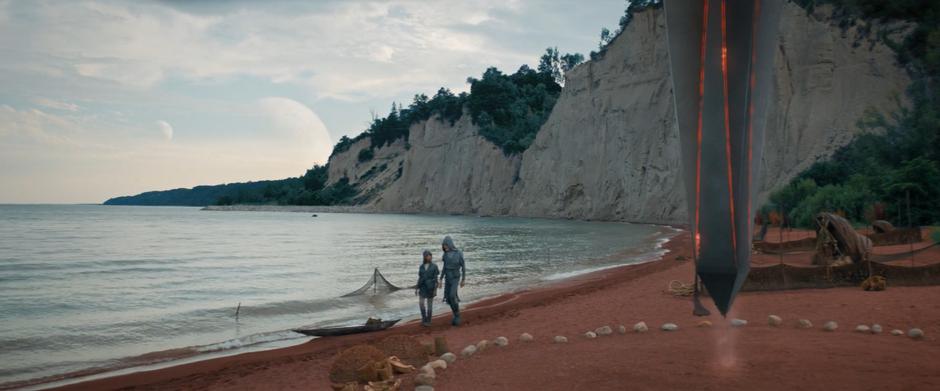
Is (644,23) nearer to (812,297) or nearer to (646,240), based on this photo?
(646,240)

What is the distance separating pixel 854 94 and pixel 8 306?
45026 millimetres

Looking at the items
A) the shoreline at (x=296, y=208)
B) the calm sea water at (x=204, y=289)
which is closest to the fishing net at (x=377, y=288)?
the calm sea water at (x=204, y=289)

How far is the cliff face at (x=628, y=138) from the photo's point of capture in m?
42.1

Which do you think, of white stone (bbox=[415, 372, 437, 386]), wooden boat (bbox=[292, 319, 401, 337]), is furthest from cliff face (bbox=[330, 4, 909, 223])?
white stone (bbox=[415, 372, 437, 386])

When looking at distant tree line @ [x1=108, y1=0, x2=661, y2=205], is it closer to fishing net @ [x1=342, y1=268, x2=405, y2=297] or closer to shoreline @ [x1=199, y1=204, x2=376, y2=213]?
shoreline @ [x1=199, y1=204, x2=376, y2=213]

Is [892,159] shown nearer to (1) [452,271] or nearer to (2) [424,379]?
(1) [452,271]

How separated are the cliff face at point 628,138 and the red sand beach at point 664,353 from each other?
103 feet

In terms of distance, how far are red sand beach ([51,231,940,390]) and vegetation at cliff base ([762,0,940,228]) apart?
13.4 meters

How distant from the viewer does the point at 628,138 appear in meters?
62.2

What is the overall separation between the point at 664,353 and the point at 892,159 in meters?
29.6

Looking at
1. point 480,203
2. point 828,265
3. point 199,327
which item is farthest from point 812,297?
point 480,203

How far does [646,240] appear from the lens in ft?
126

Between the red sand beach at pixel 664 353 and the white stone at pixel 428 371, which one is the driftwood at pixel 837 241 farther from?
the white stone at pixel 428 371

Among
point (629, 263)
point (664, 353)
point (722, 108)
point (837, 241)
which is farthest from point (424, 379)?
point (629, 263)
